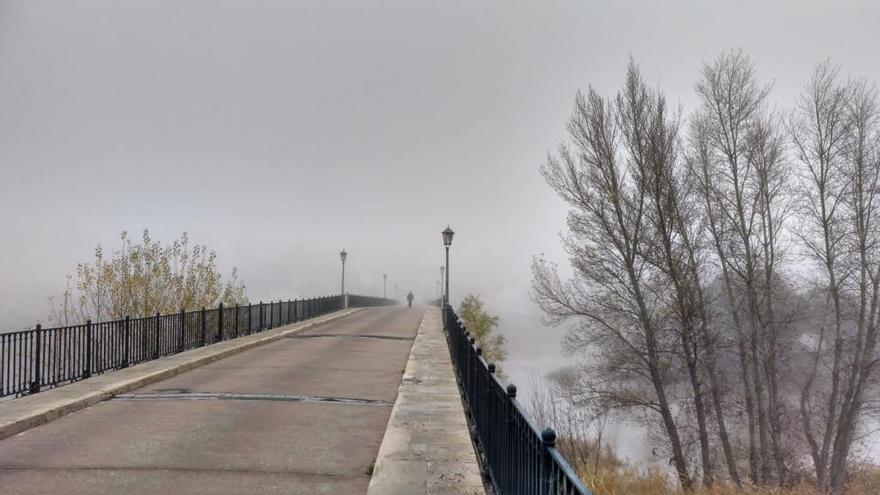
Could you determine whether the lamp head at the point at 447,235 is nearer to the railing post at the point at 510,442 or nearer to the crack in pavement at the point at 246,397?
the crack in pavement at the point at 246,397

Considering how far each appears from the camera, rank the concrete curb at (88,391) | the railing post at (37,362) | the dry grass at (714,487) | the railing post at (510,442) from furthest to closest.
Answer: the dry grass at (714,487) < the railing post at (37,362) < the concrete curb at (88,391) < the railing post at (510,442)

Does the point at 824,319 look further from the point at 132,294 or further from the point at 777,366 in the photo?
the point at 132,294

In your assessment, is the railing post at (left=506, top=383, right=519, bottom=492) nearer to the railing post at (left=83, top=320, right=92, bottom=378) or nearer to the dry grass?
the railing post at (left=83, top=320, right=92, bottom=378)

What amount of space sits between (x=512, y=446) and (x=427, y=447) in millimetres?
2194

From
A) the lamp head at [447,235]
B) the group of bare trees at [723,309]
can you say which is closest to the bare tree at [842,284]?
the group of bare trees at [723,309]

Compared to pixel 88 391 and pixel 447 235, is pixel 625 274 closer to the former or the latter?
pixel 447 235

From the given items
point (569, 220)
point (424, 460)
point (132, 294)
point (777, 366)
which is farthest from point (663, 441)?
point (424, 460)

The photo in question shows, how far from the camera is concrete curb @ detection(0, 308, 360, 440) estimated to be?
7.41 m

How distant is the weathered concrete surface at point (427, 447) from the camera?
16.7 ft

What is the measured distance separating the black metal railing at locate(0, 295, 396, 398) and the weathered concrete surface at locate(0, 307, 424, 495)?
1.71 m

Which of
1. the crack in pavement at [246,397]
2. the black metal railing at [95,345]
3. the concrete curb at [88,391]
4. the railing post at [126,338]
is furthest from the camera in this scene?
the railing post at [126,338]

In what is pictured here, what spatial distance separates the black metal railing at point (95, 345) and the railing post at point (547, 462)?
9.16 m

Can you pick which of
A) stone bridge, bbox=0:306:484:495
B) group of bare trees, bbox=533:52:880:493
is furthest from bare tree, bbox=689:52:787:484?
stone bridge, bbox=0:306:484:495

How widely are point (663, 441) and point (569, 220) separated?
1319 cm
